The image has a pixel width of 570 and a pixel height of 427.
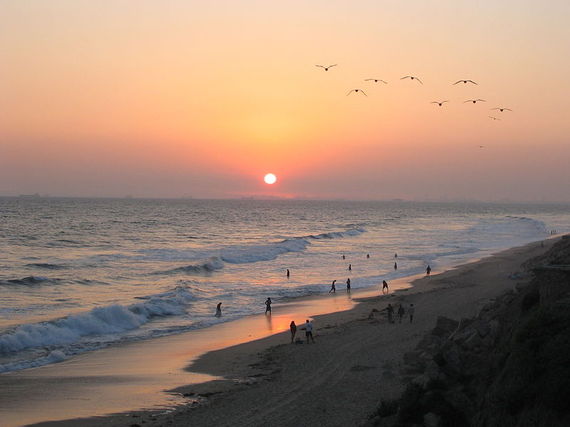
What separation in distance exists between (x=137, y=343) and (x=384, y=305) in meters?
13.8

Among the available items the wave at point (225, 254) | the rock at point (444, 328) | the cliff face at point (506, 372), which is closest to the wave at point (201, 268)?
the wave at point (225, 254)

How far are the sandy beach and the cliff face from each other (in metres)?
2.71

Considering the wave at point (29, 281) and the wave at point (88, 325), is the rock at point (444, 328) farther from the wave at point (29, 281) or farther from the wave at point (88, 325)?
the wave at point (29, 281)

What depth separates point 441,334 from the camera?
17734mm

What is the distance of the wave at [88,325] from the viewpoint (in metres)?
23.2

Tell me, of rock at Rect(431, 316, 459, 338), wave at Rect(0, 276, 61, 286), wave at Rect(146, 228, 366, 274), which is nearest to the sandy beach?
rock at Rect(431, 316, 459, 338)

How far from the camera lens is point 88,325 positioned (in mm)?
26625

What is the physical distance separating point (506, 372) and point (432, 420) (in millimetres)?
1671

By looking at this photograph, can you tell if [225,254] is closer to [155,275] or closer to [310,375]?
[155,275]

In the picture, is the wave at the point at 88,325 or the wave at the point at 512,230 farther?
the wave at the point at 512,230

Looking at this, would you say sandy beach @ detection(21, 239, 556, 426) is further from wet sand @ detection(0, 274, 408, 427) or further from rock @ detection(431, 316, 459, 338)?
rock @ detection(431, 316, 459, 338)

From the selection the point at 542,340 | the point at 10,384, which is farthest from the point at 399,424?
the point at 10,384

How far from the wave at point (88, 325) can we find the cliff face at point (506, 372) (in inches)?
640

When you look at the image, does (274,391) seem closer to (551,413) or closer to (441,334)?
(441,334)
